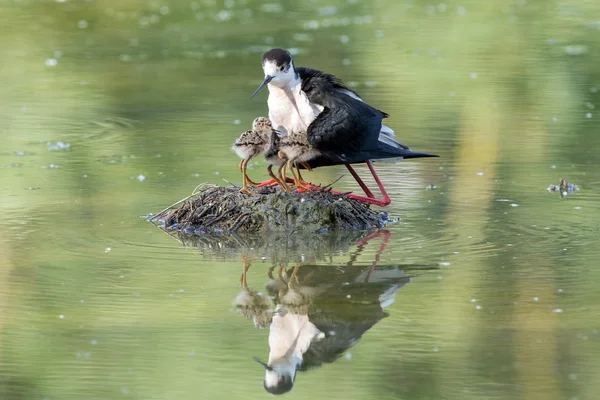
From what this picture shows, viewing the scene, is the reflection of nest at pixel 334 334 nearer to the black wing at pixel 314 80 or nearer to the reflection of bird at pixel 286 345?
the reflection of bird at pixel 286 345

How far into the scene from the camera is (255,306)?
24.2ft

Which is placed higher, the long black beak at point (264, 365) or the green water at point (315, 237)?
the long black beak at point (264, 365)

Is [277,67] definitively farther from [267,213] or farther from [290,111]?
[267,213]

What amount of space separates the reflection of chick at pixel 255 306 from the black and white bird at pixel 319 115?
1.52 metres

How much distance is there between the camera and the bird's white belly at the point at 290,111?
9.02m

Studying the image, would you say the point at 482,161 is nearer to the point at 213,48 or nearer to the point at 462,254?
the point at 462,254

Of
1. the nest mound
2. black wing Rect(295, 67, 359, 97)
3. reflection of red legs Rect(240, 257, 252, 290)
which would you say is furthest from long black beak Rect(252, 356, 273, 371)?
black wing Rect(295, 67, 359, 97)

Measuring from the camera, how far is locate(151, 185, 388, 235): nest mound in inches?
354

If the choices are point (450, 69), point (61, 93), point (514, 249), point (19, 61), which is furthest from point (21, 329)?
point (19, 61)

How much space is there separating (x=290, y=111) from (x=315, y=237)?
0.91m

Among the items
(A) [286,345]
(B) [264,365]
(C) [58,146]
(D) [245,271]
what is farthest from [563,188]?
(C) [58,146]

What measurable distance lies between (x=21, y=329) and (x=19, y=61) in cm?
1132

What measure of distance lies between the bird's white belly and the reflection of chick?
1.61 meters

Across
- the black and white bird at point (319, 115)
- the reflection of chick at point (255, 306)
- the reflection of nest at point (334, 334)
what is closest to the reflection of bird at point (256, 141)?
the black and white bird at point (319, 115)
